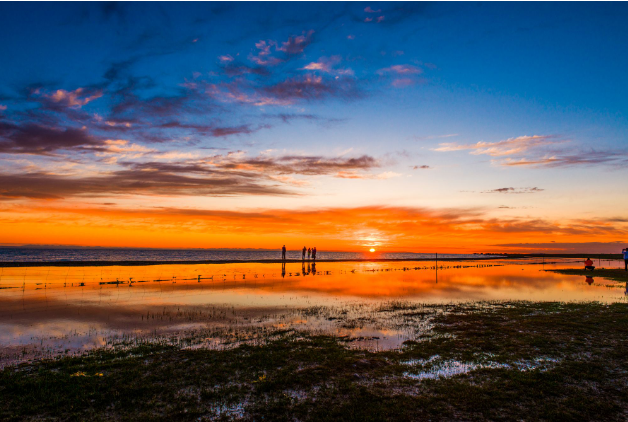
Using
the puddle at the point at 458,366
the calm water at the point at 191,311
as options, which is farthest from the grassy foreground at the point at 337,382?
the calm water at the point at 191,311

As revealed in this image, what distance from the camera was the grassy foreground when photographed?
952 centimetres

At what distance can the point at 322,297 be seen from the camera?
105ft

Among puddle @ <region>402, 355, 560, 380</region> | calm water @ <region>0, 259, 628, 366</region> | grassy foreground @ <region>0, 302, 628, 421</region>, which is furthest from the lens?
calm water @ <region>0, 259, 628, 366</region>

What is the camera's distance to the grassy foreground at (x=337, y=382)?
952cm

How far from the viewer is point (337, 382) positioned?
11.5m

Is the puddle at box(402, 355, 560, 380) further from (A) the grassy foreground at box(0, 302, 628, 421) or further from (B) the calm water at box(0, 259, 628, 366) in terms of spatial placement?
(B) the calm water at box(0, 259, 628, 366)

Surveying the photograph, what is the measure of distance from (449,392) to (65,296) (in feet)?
109

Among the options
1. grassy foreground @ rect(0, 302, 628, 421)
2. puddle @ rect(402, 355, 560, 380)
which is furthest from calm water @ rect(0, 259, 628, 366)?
puddle @ rect(402, 355, 560, 380)

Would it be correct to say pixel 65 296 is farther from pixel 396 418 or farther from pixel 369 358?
pixel 396 418

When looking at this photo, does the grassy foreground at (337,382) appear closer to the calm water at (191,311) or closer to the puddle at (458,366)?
the puddle at (458,366)

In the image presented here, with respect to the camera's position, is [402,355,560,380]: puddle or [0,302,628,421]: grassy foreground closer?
[0,302,628,421]: grassy foreground

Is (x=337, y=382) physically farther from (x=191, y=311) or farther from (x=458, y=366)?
(x=191, y=311)

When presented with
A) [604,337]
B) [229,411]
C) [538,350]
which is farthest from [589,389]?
[229,411]

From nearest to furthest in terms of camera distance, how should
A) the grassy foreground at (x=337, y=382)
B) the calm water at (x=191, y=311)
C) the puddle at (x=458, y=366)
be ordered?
the grassy foreground at (x=337, y=382), the puddle at (x=458, y=366), the calm water at (x=191, y=311)
